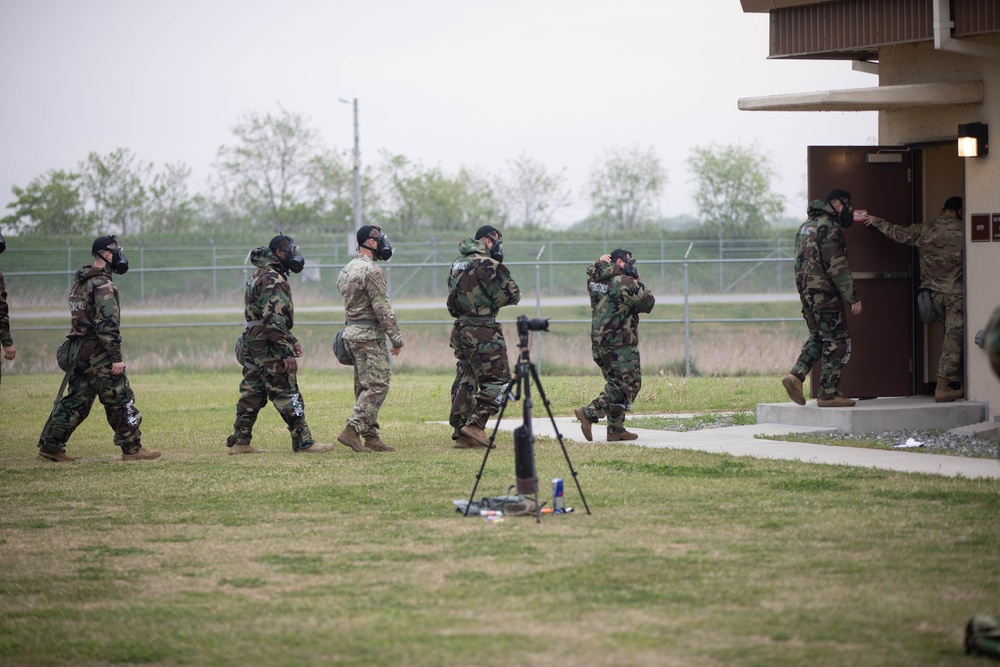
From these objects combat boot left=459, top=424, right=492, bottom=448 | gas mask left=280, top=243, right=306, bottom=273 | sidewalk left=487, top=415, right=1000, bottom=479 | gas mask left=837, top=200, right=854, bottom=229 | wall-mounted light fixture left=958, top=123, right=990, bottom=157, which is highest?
wall-mounted light fixture left=958, top=123, right=990, bottom=157

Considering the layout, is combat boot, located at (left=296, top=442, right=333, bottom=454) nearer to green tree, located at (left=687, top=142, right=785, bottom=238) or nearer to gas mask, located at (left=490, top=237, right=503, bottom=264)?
gas mask, located at (left=490, top=237, right=503, bottom=264)

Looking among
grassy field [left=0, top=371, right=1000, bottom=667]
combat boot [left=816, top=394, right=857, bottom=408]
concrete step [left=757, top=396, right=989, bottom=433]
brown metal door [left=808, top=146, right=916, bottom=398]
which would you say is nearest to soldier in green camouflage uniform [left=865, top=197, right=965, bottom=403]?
concrete step [left=757, top=396, right=989, bottom=433]

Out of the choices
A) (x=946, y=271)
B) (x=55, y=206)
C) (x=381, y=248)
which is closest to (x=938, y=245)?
(x=946, y=271)

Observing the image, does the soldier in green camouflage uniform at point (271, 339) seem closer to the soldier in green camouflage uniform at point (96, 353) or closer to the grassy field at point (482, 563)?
the grassy field at point (482, 563)

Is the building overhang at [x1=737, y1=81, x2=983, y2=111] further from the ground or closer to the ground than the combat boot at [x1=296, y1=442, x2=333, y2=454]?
further from the ground

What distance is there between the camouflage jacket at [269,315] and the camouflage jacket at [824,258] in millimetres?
5387

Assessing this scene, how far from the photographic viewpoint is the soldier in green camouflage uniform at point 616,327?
12.3 meters

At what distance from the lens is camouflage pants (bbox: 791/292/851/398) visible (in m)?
13.1

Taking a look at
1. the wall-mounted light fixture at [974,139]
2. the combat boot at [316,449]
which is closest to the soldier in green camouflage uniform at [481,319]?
the combat boot at [316,449]

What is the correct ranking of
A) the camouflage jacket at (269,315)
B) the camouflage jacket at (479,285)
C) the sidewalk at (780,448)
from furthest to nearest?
the camouflage jacket at (479,285), the camouflage jacket at (269,315), the sidewalk at (780,448)

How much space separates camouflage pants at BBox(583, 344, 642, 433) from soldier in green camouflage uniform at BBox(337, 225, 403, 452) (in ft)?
6.68

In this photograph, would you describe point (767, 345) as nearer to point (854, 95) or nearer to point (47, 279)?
point (854, 95)

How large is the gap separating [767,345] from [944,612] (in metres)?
18.2

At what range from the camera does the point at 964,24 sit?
12.2 meters
